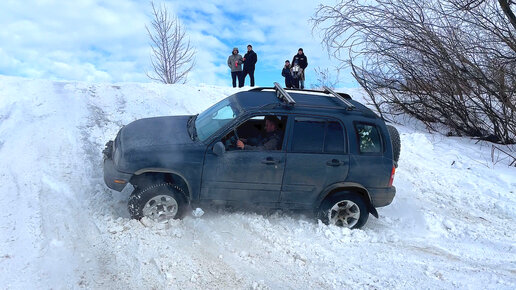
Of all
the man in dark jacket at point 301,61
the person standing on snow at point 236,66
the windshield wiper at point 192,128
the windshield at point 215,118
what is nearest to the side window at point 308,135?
the windshield at point 215,118

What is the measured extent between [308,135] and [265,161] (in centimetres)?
68

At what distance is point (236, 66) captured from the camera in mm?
14516

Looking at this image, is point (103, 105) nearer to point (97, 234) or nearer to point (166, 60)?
point (97, 234)

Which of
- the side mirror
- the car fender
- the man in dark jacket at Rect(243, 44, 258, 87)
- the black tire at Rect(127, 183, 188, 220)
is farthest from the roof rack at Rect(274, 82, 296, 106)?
the man in dark jacket at Rect(243, 44, 258, 87)

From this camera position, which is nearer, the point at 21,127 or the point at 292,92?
the point at 292,92

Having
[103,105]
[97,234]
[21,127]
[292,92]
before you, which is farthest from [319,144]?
[103,105]

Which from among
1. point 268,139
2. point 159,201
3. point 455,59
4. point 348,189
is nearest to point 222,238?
point 159,201

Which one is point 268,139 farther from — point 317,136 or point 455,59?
point 455,59

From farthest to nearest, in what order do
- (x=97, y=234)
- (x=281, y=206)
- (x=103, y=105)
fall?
1. (x=103, y=105)
2. (x=281, y=206)
3. (x=97, y=234)

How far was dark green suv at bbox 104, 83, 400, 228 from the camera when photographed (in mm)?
4641

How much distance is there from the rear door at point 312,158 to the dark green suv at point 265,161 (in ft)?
0.04

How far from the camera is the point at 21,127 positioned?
7.45m

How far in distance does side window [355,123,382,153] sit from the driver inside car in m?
1.11

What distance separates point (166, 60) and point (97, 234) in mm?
29421
